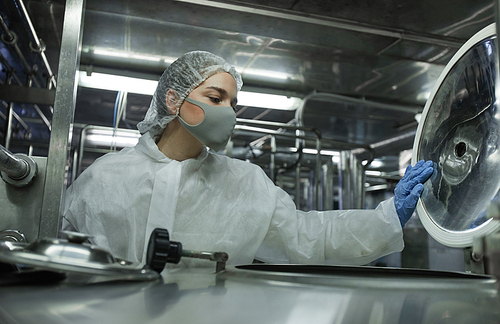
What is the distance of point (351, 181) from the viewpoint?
4.13 meters

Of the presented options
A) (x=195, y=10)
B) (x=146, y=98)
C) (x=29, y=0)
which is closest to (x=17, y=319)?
(x=195, y=10)

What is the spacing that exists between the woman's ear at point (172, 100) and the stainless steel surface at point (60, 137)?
1.40 ft

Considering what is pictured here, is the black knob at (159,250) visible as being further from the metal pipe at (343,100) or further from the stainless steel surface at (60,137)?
the metal pipe at (343,100)

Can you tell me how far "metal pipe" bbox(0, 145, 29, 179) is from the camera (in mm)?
786

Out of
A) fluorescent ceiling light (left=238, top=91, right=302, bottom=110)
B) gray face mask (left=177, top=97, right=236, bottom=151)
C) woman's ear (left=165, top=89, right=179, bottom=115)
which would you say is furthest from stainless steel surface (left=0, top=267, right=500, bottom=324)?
fluorescent ceiling light (left=238, top=91, right=302, bottom=110)

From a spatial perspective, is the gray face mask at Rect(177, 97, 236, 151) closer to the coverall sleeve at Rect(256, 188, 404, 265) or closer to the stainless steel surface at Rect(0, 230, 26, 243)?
the coverall sleeve at Rect(256, 188, 404, 265)

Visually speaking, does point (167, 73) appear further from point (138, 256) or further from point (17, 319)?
point (17, 319)

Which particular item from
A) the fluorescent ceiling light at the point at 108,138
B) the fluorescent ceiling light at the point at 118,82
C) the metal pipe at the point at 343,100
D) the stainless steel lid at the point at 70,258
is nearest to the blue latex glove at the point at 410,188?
the stainless steel lid at the point at 70,258

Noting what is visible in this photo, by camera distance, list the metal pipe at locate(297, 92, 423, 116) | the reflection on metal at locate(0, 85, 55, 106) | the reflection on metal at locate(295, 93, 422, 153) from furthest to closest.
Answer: the reflection on metal at locate(295, 93, 422, 153) < the metal pipe at locate(297, 92, 423, 116) < the reflection on metal at locate(0, 85, 55, 106)

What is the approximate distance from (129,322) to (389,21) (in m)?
1.70

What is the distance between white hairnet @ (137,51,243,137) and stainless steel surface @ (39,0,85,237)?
434 millimetres

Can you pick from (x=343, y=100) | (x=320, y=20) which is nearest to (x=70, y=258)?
(x=320, y=20)

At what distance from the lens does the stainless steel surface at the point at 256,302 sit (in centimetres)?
37

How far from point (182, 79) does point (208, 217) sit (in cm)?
49
